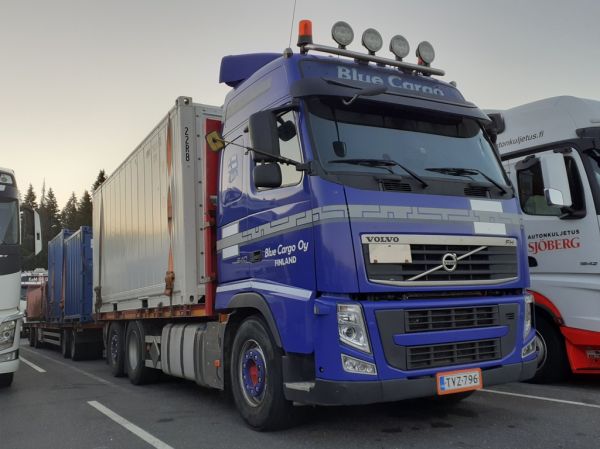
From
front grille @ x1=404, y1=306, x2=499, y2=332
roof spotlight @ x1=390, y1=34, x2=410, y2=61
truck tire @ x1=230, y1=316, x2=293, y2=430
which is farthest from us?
roof spotlight @ x1=390, y1=34, x2=410, y2=61

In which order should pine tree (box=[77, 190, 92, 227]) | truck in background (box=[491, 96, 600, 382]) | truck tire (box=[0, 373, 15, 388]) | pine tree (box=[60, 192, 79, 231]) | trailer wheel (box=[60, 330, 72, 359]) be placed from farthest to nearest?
1. pine tree (box=[60, 192, 79, 231])
2. pine tree (box=[77, 190, 92, 227])
3. trailer wheel (box=[60, 330, 72, 359])
4. truck tire (box=[0, 373, 15, 388])
5. truck in background (box=[491, 96, 600, 382])

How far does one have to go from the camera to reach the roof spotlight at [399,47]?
578cm

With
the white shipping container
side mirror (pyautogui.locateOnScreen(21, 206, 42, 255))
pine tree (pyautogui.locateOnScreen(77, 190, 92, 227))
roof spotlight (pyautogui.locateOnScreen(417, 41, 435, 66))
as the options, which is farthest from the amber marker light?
pine tree (pyautogui.locateOnScreen(77, 190, 92, 227))

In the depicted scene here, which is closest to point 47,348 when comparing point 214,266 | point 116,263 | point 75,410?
point 116,263

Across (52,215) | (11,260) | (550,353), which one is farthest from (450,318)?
(52,215)

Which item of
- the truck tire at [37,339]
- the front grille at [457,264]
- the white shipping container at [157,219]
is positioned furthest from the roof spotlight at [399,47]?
the truck tire at [37,339]

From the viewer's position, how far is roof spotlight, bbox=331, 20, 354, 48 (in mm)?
5418

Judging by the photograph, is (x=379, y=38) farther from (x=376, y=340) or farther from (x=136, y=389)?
(x=136, y=389)

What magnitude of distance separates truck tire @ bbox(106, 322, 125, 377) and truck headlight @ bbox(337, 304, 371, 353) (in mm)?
6511

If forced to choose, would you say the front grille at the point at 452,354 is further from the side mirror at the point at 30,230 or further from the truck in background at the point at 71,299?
the truck in background at the point at 71,299

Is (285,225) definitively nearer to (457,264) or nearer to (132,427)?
(457,264)

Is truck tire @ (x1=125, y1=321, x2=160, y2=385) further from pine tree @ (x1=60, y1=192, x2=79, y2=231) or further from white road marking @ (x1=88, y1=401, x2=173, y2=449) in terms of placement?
pine tree @ (x1=60, y1=192, x2=79, y2=231)

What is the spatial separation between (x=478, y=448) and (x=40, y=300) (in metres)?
19.2

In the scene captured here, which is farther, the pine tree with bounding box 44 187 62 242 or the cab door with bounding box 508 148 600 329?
the pine tree with bounding box 44 187 62 242
